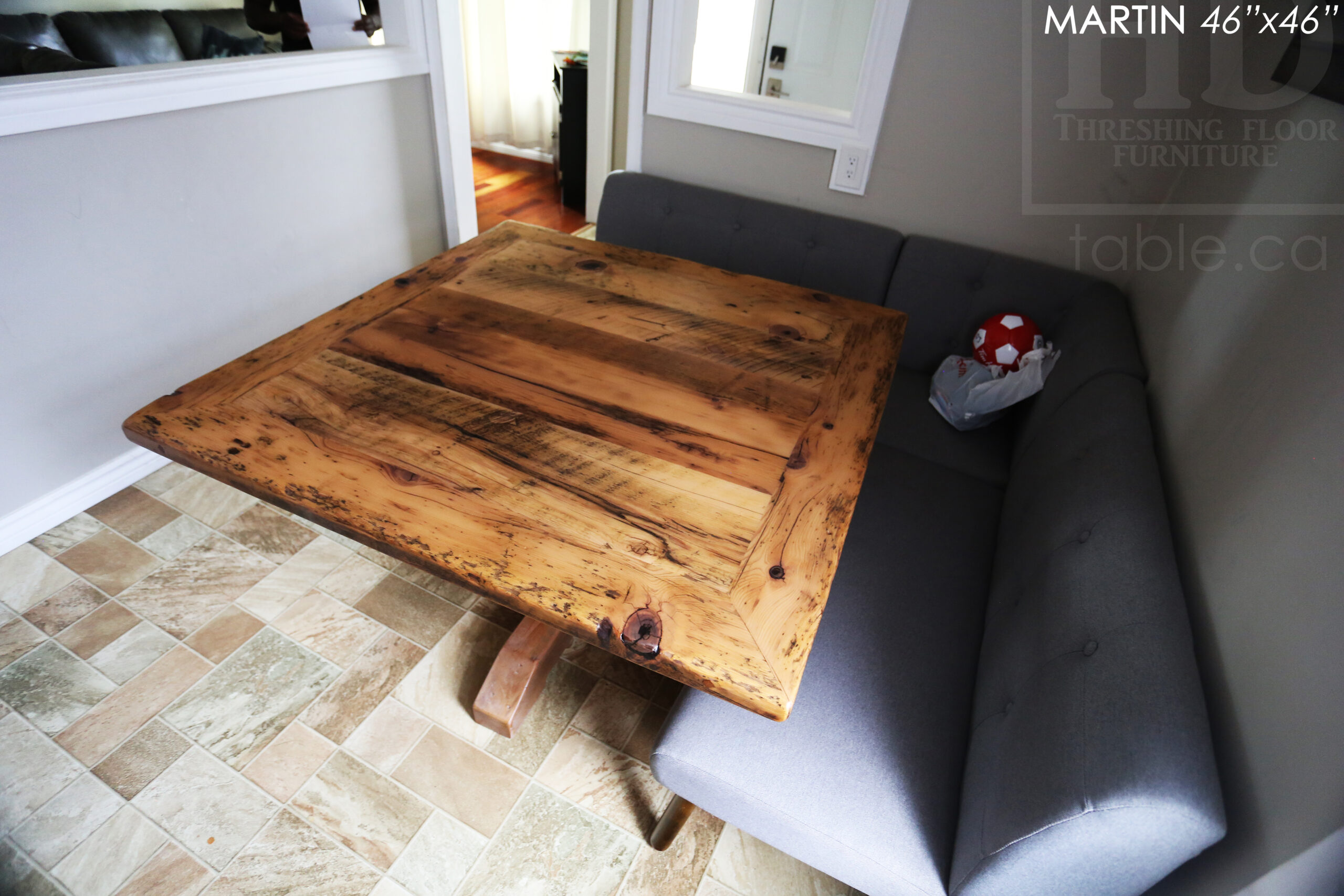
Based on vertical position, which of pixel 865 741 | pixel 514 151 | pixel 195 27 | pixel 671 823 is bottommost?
pixel 671 823

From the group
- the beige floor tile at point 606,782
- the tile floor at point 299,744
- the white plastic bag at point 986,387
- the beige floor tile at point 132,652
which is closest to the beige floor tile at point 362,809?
the tile floor at point 299,744

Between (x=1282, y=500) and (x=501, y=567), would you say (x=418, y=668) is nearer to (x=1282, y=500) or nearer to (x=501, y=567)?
(x=501, y=567)

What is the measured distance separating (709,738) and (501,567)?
0.42 m

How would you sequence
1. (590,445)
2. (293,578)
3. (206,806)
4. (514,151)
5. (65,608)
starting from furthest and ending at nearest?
1. (514,151)
2. (293,578)
3. (65,608)
4. (206,806)
5. (590,445)

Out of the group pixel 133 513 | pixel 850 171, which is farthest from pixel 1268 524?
pixel 133 513

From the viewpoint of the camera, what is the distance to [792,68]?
3.07 m

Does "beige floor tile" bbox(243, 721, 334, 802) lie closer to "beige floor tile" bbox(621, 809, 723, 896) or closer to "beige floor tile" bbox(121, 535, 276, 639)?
"beige floor tile" bbox(121, 535, 276, 639)

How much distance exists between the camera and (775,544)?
1.01 metres

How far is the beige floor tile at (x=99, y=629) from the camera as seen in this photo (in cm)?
151

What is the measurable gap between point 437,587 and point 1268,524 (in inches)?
65.4

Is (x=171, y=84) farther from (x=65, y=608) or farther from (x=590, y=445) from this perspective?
(x=590, y=445)

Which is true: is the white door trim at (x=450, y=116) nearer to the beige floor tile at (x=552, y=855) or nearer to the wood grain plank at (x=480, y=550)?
the wood grain plank at (x=480, y=550)

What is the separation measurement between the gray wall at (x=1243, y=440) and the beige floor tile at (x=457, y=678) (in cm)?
125

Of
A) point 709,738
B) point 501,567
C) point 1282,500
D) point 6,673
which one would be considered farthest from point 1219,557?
point 6,673
